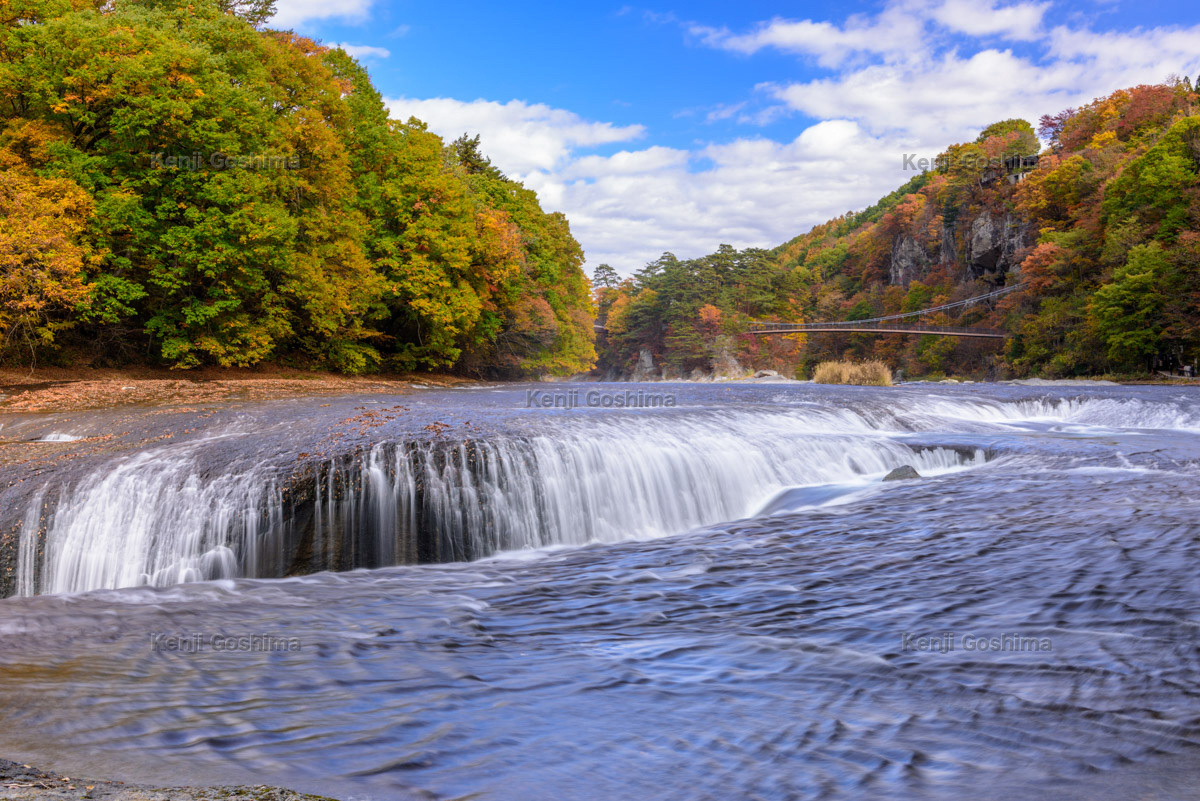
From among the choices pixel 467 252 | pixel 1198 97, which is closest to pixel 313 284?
pixel 467 252

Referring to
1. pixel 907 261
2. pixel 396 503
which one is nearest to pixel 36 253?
pixel 396 503

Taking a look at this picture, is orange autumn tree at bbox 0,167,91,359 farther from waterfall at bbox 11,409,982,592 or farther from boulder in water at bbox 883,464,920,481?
boulder in water at bbox 883,464,920,481

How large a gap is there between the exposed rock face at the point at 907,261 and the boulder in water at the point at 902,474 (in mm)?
82205

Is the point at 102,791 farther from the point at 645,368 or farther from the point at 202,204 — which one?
the point at 645,368

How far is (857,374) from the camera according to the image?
33750 mm

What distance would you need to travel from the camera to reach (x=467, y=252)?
33.8 metres

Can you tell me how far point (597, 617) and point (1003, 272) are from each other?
73007mm

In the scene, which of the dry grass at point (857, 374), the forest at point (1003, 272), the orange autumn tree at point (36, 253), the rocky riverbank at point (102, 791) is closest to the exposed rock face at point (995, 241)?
the forest at point (1003, 272)

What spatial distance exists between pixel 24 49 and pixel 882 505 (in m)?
26.0

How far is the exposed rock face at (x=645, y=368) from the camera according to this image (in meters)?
96.0

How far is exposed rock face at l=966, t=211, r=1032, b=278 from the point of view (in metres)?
62.0

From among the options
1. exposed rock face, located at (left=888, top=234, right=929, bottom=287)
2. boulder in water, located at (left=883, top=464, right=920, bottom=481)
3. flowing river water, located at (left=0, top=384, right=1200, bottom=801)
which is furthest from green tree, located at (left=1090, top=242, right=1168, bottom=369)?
exposed rock face, located at (left=888, top=234, right=929, bottom=287)

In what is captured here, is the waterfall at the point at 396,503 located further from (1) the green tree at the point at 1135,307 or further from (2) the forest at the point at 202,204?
(1) the green tree at the point at 1135,307

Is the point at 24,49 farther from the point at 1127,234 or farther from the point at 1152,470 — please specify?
the point at 1127,234
